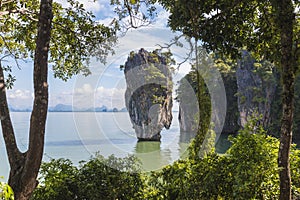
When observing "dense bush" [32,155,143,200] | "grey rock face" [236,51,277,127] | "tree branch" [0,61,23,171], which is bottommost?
"dense bush" [32,155,143,200]

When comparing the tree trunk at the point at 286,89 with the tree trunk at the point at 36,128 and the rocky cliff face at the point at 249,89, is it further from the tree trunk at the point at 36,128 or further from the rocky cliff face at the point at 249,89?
the rocky cliff face at the point at 249,89

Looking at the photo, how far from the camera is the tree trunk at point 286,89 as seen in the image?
2223 millimetres

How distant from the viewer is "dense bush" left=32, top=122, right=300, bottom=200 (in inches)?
90.2

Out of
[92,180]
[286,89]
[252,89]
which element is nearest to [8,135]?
[92,180]

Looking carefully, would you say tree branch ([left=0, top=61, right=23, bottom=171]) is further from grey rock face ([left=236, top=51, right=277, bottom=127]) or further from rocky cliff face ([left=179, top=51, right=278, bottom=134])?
grey rock face ([left=236, top=51, right=277, bottom=127])

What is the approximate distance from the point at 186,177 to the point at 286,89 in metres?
1.09

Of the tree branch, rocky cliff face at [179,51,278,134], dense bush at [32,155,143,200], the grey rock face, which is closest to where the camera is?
the tree branch

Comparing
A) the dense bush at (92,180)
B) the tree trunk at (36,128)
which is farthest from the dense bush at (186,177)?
the tree trunk at (36,128)

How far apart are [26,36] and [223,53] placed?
2.23m

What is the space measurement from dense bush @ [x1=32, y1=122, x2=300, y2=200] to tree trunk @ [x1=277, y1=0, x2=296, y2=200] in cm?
9

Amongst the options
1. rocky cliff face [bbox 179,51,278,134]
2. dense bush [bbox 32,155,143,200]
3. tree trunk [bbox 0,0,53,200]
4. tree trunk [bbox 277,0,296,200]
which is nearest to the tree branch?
tree trunk [bbox 0,0,53,200]

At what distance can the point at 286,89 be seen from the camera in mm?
2297

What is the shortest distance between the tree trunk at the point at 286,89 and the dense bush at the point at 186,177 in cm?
9

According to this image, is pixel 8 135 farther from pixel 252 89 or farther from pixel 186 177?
pixel 252 89
